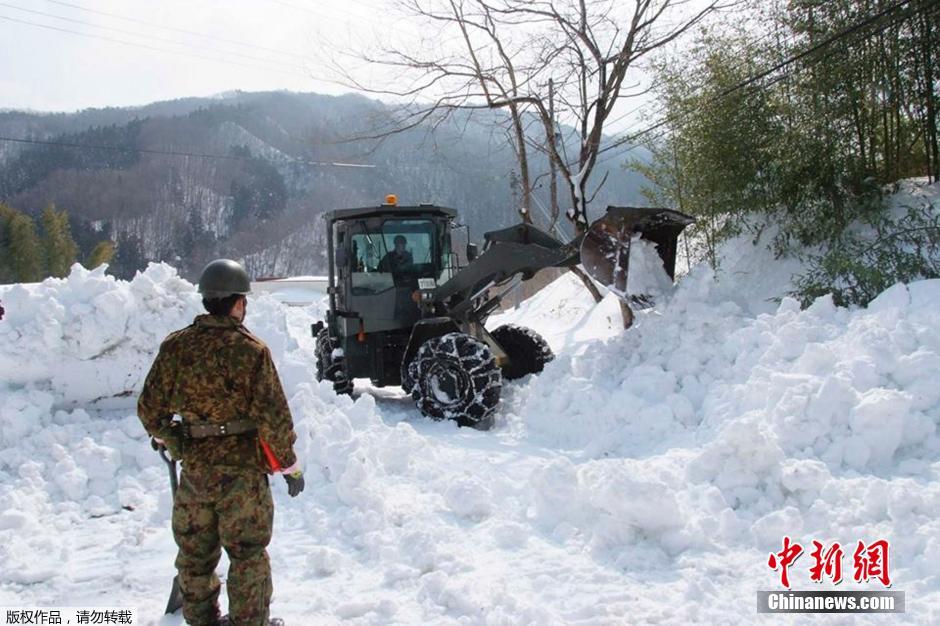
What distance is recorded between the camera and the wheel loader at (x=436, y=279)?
22.4 ft

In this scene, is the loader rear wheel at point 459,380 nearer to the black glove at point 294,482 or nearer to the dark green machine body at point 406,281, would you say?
the dark green machine body at point 406,281

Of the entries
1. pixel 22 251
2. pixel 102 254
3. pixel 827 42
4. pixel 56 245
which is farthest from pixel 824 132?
pixel 56 245

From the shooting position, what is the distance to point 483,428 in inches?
266

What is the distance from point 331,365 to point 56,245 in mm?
46504

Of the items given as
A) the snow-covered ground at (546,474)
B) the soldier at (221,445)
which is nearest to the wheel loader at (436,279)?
the snow-covered ground at (546,474)

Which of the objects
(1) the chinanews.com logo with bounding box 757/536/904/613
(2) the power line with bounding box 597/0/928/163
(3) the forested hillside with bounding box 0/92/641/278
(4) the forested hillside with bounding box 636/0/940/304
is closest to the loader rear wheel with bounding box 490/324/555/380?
(4) the forested hillside with bounding box 636/0/940/304

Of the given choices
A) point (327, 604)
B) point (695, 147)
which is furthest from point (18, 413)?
point (695, 147)

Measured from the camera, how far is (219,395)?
2.89 meters

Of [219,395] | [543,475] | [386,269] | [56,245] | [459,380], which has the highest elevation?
[56,245]

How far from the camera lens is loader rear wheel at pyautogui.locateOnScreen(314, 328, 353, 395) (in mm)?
8070

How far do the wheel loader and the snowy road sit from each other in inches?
18.5

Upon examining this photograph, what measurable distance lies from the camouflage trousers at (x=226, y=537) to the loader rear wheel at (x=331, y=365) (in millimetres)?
4881

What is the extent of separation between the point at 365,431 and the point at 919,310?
13.3ft

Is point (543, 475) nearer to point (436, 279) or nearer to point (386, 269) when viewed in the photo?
point (436, 279)
